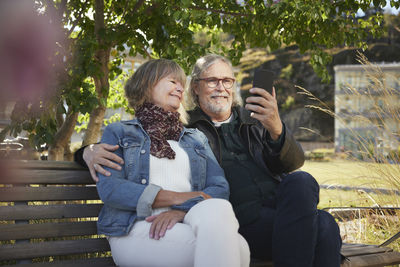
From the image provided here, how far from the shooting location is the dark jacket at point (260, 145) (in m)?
2.52

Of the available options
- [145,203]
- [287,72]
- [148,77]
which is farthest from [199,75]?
[287,72]

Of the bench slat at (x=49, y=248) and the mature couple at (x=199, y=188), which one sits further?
the bench slat at (x=49, y=248)

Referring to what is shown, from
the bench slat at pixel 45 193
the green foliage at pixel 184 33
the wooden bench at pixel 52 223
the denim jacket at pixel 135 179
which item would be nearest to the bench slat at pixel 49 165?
the wooden bench at pixel 52 223

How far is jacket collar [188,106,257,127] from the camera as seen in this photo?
276 centimetres

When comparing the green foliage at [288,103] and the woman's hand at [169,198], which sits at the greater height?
the woman's hand at [169,198]

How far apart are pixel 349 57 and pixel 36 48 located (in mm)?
53869

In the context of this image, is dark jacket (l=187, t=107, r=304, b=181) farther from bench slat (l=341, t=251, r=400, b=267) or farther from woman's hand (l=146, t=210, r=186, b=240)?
woman's hand (l=146, t=210, r=186, b=240)

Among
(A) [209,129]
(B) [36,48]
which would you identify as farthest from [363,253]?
(B) [36,48]

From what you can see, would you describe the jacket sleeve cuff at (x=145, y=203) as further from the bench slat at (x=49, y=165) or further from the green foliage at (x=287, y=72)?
the green foliage at (x=287, y=72)

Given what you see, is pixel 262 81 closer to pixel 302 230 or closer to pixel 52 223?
pixel 302 230

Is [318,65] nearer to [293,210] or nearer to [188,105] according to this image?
[188,105]

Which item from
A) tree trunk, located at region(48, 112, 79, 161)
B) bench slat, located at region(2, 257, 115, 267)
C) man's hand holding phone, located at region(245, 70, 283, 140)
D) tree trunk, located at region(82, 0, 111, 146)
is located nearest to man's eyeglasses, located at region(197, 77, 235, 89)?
man's hand holding phone, located at region(245, 70, 283, 140)

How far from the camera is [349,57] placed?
167ft

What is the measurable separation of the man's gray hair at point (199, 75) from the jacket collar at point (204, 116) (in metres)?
0.11
